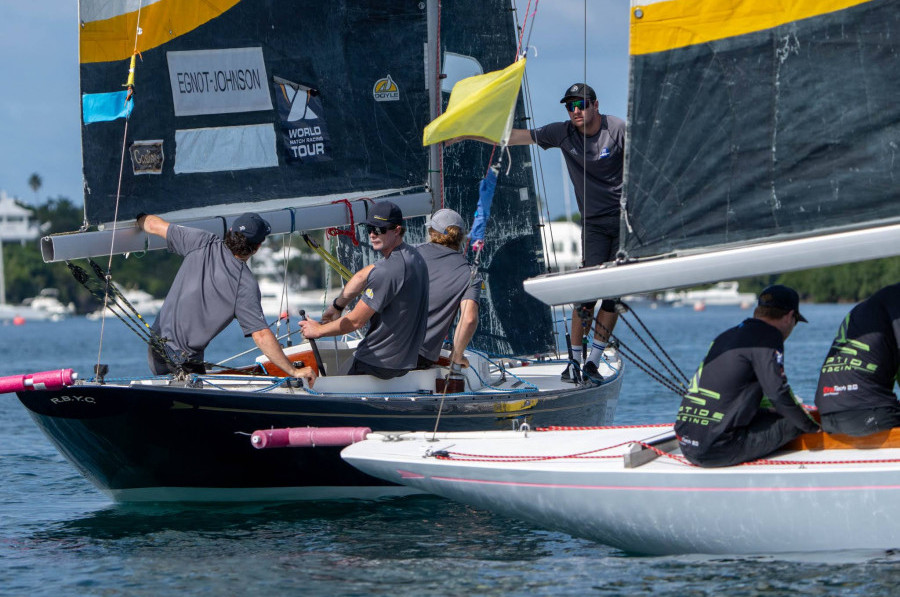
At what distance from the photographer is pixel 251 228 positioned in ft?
29.2

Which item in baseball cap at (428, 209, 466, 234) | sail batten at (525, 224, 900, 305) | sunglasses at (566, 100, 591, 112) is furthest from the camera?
sunglasses at (566, 100, 591, 112)

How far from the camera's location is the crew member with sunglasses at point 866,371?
22.5ft

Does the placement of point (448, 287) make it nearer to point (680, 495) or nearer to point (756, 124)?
point (680, 495)

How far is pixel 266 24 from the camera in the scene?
1027cm

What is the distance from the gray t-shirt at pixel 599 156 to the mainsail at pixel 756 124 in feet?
9.76

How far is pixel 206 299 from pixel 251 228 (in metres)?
0.60

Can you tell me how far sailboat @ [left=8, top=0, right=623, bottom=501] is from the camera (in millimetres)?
8742

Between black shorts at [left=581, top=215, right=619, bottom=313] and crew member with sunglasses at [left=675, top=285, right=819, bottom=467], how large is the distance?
3042 mm

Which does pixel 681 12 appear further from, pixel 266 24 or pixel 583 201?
pixel 266 24

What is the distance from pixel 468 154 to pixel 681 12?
5723mm

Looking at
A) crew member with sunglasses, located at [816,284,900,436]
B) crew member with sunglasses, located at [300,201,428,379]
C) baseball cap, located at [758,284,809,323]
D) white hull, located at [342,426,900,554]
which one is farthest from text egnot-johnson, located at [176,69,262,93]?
crew member with sunglasses, located at [816,284,900,436]

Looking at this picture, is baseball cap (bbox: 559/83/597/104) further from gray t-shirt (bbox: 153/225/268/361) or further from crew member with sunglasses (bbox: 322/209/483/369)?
gray t-shirt (bbox: 153/225/268/361)

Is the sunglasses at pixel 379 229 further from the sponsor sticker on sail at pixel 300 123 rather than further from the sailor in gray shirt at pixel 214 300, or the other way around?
the sponsor sticker on sail at pixel 300 123

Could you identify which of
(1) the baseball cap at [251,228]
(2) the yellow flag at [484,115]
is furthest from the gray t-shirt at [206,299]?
(2) the yellow flag at [484,115]
